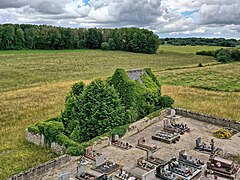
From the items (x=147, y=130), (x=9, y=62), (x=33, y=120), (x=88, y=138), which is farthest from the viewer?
(x=9, y=62)

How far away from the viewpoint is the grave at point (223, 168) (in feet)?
52.6

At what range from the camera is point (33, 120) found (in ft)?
89.7

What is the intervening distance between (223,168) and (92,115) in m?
9.28

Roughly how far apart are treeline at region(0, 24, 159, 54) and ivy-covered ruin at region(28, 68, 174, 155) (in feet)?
299

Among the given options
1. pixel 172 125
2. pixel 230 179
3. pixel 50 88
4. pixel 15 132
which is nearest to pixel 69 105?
pixel 15 132

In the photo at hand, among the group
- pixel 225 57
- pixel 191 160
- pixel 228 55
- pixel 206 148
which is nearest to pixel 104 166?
pixel 191 160

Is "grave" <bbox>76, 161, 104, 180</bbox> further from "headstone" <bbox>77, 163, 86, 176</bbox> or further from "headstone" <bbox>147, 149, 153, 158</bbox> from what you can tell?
"headstone" <bbox>147, 149, 153, 158</bbox>

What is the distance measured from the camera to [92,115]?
21.0 metres

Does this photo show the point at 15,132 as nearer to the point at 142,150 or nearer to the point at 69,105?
the point at 69,105

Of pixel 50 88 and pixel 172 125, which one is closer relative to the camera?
pixel 172 125

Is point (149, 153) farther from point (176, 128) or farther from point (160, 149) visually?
point (176, 128)

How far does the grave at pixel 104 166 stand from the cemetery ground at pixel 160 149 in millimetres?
652

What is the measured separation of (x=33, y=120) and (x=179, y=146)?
13924mm

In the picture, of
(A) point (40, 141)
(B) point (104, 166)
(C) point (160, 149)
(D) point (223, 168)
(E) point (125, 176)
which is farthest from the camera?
(A) point (40, 141)
